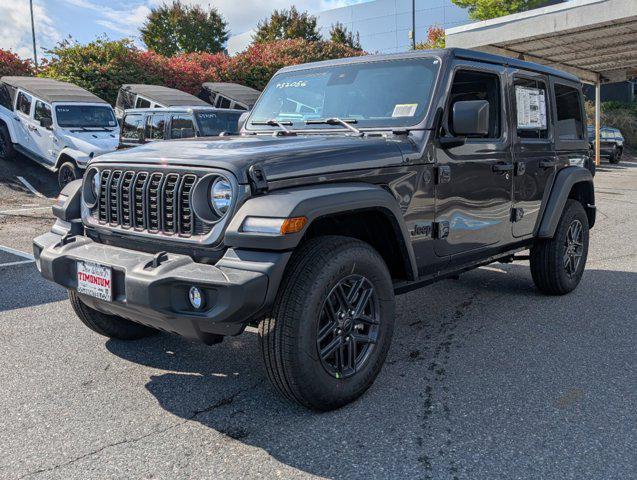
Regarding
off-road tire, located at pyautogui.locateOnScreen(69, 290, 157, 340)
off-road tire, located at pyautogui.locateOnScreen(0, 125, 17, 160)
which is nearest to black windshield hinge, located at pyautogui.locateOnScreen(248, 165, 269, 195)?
off-road tire, located at pyautogui.locateOnScreen(69, 290, 157, 340)

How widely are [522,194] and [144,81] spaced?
17.1 m

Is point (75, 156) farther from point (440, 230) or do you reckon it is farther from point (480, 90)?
point (440, 230)

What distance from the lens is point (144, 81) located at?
63.6 feet

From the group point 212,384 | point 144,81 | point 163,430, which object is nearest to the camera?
point 163,430

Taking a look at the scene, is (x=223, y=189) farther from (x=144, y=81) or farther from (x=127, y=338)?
(x=144, y=81)

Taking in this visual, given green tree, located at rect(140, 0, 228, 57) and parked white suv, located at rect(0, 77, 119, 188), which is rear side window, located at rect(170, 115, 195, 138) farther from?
green tree, located at rect(140, 0, 228, 57)

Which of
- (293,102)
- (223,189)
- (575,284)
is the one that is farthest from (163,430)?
(575,284)

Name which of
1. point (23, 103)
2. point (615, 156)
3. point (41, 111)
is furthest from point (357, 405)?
point (615, 156)

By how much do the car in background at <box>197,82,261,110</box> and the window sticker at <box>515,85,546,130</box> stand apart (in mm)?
12357

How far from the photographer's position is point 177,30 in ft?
123

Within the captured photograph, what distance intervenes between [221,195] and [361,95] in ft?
5.02

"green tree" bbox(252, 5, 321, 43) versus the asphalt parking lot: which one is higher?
"green tree" bbox(252, 5, 321, 43)

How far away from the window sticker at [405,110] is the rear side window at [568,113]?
6.56 ft

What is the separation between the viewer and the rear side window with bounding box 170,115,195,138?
36.5 ft
